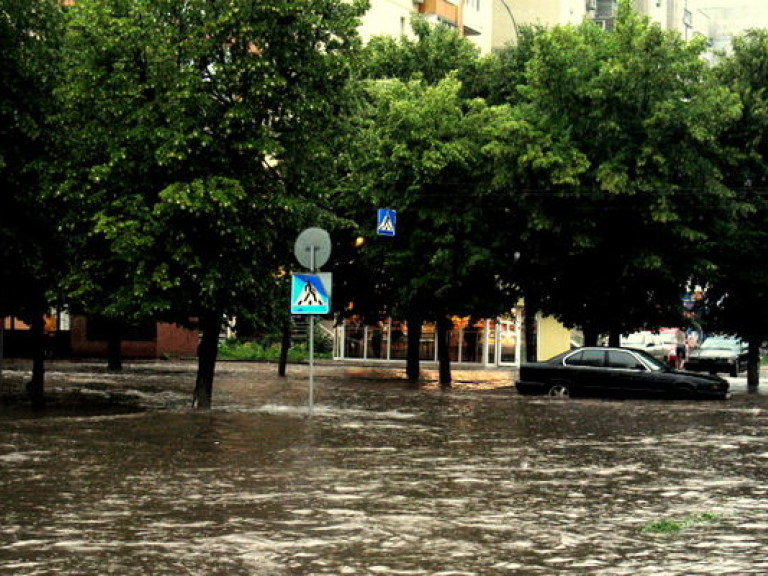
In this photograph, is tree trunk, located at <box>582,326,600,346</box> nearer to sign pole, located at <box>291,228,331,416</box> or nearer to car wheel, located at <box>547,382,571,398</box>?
car wheel, located at <box>547,382,571,398</box>

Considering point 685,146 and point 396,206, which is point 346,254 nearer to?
point 396,206

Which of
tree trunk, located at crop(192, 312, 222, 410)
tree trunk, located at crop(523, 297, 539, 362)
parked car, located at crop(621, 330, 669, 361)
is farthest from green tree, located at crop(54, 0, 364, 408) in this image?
parked car, located at crop(621, 330, 669, 361)

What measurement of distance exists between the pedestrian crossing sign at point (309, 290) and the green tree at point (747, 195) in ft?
58.6

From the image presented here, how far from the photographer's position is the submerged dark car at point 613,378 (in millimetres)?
33719

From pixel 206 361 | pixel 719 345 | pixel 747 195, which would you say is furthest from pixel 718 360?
pixel 206 361

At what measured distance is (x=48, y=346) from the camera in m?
64.2

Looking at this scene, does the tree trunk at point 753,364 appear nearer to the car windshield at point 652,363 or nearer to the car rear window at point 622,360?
the car windshield at point 652,363

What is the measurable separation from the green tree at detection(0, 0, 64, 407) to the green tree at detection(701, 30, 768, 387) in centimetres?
1980

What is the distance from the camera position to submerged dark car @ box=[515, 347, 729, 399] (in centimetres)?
3372

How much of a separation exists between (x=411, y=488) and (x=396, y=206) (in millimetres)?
28247

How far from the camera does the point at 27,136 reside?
1040 inches

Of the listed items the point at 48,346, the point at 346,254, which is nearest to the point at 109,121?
the point at 346,254

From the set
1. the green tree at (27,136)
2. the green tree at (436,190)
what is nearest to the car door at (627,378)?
the green tree at (436,190)

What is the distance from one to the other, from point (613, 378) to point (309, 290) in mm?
11946
